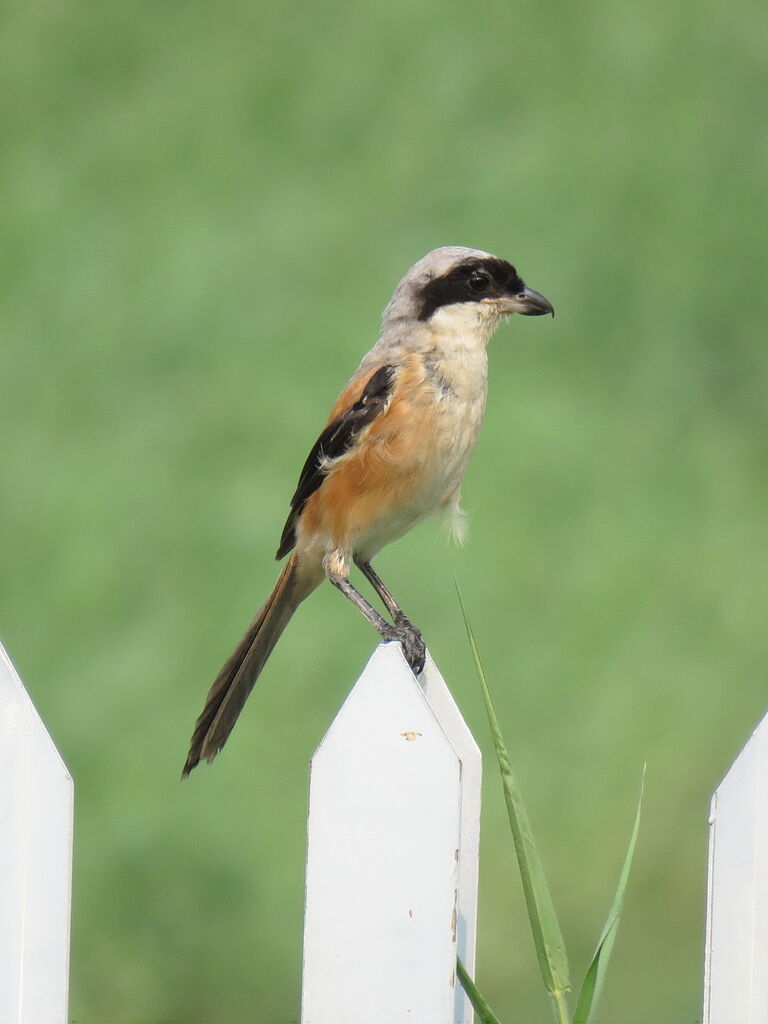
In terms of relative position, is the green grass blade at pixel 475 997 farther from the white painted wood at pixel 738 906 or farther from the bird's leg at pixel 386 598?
the bird's leg at pixel 386 598

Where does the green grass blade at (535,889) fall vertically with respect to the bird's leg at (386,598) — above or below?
below

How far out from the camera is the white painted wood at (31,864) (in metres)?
2.38

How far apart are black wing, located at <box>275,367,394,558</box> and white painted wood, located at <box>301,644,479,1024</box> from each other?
1.08 meters

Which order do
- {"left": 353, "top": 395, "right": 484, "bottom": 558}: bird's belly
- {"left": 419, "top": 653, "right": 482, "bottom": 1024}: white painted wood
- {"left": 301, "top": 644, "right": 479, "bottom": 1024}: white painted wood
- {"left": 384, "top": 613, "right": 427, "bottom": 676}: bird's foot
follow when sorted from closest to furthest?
1. {"left": 301, "top": 644, "right": 479, "bottom": 1024}: white painted wood
2. {"left": 419, "top": 653, "right": 482, "bottom": 1024}: white painted wood
3. {"left": 384, "top": 613, "right": 427, "bottom": 676}: bird's foot
4. {"left": 353, "top": 395, "right": 484, "bottom": 558}: bird's belly

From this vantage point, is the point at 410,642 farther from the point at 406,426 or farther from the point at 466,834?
the point at 466,834

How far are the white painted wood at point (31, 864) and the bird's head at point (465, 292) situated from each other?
4.75ft

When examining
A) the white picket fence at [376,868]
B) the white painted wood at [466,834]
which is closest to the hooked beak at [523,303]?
the white painted wood at [466,834]

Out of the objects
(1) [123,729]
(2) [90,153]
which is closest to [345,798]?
(1) [123,729]

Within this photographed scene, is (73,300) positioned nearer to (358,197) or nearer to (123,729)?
(358,197)

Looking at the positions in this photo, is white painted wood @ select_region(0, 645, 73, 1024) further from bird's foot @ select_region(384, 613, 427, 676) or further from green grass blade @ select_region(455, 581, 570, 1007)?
bird's foot @ select_region(384, 613, 427, 676)

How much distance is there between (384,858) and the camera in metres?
2.36

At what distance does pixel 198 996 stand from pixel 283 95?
516cm

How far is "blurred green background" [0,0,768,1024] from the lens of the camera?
16.1ft

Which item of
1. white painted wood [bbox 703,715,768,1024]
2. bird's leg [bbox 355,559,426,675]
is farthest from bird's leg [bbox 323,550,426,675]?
white painted wood [bbox 703,715,768,1024]
